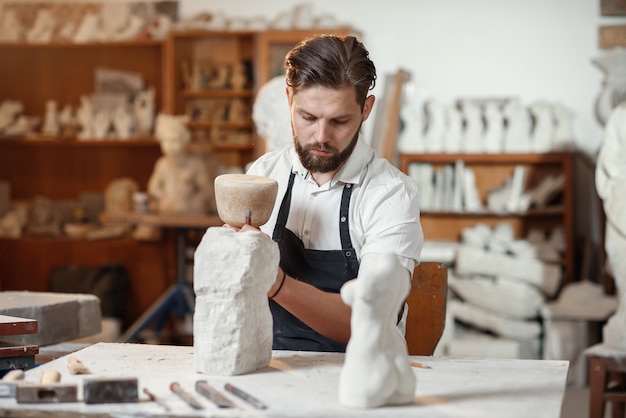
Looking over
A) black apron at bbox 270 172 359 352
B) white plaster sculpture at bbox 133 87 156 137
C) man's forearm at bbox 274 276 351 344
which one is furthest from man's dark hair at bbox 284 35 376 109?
white plaster sculpture at bbox 133 87 156 137

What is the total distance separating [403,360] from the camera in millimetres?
2156

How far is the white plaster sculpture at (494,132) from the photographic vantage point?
673cm

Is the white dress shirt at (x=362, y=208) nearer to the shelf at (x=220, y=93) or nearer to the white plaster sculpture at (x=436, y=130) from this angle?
the white plaster sculpture at (x=436, y=130)

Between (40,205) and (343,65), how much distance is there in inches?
226

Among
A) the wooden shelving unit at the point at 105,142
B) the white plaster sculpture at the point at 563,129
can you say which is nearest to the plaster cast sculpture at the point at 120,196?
the wooden shelving unit at the point at 105,142

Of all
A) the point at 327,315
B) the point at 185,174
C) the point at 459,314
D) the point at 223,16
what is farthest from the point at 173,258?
the point at 327,315

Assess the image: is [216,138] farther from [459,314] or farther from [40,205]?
[459,314]

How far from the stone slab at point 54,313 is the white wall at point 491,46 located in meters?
4.19

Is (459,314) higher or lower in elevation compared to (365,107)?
lower

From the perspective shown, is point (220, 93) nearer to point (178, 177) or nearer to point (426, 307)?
point (178, 177)

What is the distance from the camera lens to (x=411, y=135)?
22.5ft

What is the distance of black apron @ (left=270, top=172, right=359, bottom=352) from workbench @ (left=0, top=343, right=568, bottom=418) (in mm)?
411

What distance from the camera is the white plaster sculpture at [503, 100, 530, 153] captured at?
671 cm

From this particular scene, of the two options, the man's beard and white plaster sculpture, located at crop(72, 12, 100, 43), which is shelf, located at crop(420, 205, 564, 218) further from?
the man's beard
